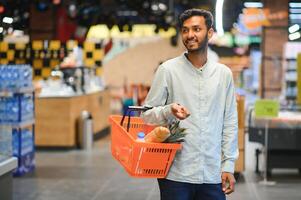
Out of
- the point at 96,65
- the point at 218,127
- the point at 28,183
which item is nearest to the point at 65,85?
the point at 96,65

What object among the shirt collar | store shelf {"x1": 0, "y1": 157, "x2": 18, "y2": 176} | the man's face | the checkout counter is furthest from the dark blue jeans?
the checkout counter

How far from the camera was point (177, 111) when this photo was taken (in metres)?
2.76

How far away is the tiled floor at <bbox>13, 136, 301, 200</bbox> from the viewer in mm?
7000

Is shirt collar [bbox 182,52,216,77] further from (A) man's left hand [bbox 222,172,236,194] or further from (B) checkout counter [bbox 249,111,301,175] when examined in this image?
(B) checkout counter [bbox 249,111,301,175]

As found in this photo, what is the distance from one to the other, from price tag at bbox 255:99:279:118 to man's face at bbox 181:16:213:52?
5.04 m

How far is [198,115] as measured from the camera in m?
3.00

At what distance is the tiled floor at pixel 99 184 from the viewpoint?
700cm

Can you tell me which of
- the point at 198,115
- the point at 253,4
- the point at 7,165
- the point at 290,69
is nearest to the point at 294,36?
the point at 290,69

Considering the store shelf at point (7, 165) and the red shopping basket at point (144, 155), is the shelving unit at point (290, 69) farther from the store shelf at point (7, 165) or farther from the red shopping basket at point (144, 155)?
the red shopping basket at point (144, 155)

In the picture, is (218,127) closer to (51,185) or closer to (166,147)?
(166,147)

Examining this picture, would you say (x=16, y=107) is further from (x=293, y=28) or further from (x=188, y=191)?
(x=293, y=28)

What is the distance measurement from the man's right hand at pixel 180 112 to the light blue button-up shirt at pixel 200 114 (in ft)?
0.47

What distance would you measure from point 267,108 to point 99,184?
237cm

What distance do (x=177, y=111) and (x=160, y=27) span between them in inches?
703
